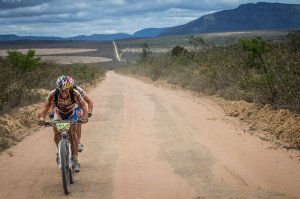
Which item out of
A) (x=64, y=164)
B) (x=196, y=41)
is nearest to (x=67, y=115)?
(x=64, y=164)

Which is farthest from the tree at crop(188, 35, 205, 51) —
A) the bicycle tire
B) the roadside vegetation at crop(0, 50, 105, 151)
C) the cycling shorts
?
the bicycle tire

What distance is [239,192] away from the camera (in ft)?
24.0

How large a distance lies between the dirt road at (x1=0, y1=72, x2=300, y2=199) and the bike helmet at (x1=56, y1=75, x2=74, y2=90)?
5.39 feet

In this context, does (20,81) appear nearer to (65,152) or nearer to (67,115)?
(67,115)

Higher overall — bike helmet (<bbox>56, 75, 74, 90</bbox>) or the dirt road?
bike helmet (<bbox>56, 75, 74, 90</bbox>)

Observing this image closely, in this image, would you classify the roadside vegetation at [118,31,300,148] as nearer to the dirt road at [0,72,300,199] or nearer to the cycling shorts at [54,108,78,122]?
the dirt road at [0,72,300,199]

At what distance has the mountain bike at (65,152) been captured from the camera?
7.21m

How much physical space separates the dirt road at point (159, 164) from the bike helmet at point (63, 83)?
5.39 ft

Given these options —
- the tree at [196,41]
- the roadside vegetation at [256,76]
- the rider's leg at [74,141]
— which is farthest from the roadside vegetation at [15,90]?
the tree at [196,41]

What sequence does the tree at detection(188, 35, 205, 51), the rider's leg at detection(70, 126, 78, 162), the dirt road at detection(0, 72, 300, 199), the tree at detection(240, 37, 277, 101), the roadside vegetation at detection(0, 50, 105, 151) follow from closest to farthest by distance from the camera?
1. the dirt road at detection(0, 72, 300, 199)
2. the rider's leg at detection(70, 126, 78, 162)
3. the roadside vegetation at detection(0, 50, 105, 151)
4. the tree at detection(240, 37, 277, 101)
5. the tree at detection(188, 35, 205, 51)

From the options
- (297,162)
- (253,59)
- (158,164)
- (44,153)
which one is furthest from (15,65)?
(297,162)

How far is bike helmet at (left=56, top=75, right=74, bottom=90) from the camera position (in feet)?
25.7

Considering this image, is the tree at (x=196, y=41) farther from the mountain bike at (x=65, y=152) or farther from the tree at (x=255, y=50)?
the mountain bike at (x=65, y=152)

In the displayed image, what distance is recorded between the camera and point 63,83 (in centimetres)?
784
